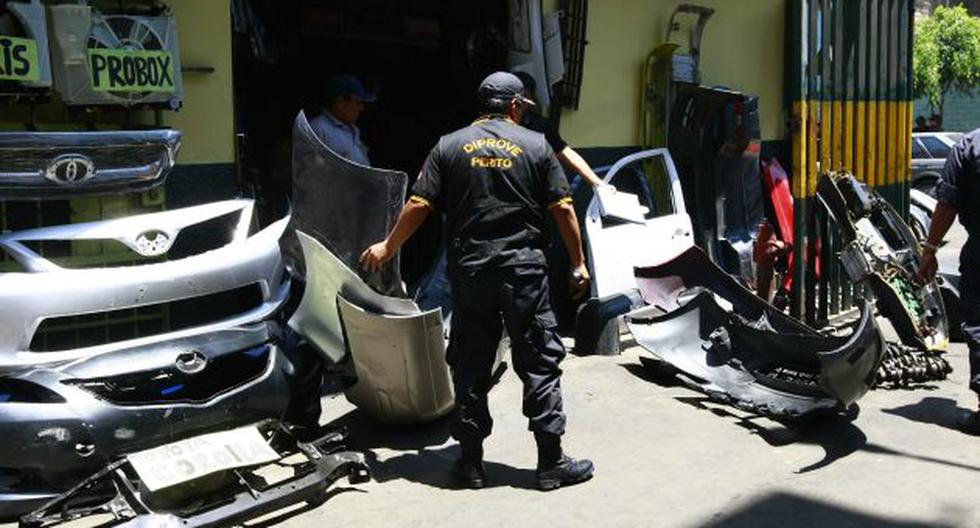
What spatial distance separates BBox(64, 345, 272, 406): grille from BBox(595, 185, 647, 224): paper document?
2.49 meters

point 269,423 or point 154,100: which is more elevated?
point 154,100

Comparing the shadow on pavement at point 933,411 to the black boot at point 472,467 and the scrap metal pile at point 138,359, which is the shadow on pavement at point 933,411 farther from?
the scrap metal pile at point 138,359

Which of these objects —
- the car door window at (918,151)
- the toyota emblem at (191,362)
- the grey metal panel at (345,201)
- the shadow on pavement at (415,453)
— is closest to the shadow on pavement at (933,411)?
the shadow on pavement at (415,453)

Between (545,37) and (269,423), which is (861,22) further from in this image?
(269,423)

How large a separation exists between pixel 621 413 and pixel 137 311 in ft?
8.95

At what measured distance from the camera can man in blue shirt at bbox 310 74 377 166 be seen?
5.82m

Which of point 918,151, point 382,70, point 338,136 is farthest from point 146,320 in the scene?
point 918,151

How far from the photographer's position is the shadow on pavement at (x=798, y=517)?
4.04 m

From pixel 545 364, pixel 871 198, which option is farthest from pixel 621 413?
pixel 871 198

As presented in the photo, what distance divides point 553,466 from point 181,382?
171 cm

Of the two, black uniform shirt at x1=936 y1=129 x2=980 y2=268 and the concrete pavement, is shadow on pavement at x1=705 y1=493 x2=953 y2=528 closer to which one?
the concrete pavement

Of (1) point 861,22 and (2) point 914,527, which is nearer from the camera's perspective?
(2) point 914,527

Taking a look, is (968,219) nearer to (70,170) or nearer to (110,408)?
(110,408)

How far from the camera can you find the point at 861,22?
865 cm
